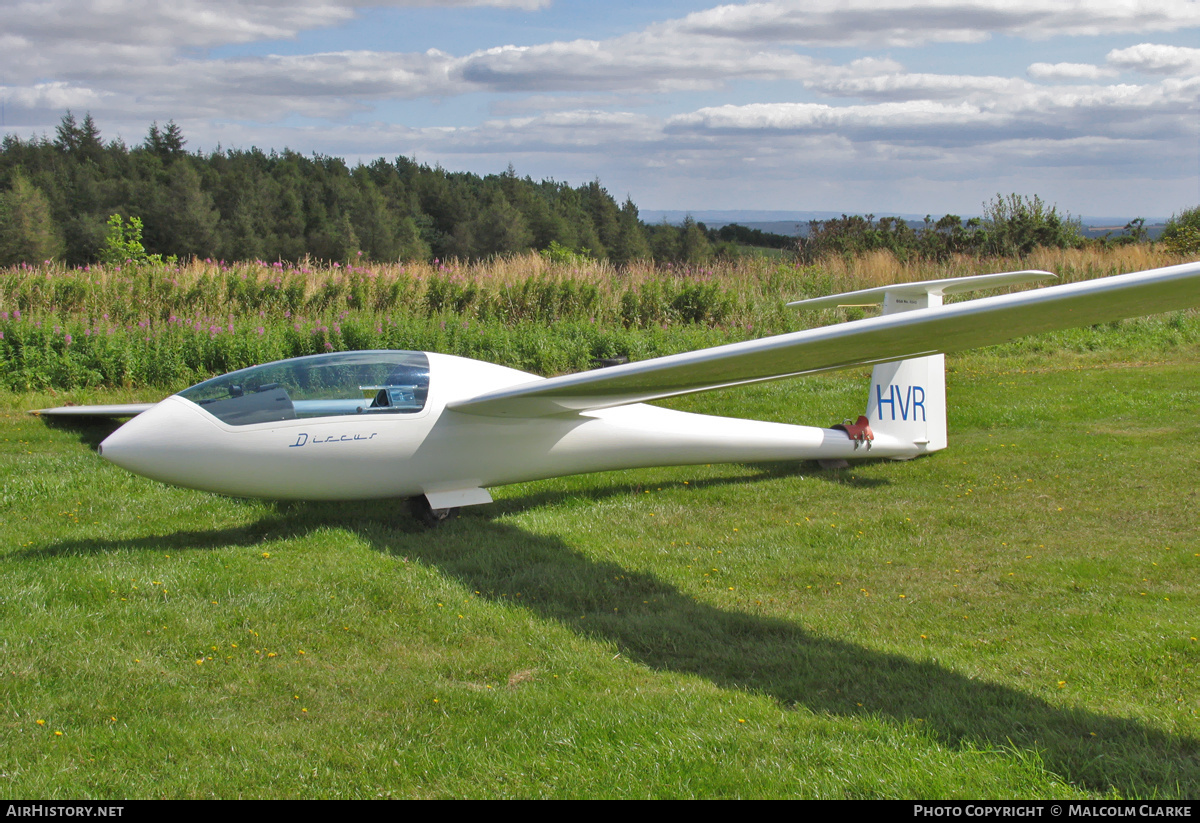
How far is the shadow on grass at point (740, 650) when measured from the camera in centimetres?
353

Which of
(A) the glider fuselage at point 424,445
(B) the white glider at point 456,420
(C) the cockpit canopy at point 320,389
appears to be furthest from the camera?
(C) the cockpit canopy at point 320,389

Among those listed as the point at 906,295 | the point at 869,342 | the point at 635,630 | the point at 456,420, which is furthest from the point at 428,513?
the point at 906,295

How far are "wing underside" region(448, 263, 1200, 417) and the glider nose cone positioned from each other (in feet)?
6.45

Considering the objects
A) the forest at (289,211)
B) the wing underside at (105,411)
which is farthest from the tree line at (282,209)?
the wing underside at (105,411)

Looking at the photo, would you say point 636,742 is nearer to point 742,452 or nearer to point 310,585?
point 310,585

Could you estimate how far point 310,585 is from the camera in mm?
5641

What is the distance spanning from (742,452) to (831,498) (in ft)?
3.03

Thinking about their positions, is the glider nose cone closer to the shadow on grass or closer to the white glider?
the white glider

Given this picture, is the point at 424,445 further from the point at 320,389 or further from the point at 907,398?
the point at 907,398

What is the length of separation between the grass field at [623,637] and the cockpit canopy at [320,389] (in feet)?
3.35

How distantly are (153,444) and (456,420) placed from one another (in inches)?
85.6

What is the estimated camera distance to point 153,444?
6.07 m

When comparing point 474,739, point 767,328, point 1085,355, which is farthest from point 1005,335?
point 1085,355

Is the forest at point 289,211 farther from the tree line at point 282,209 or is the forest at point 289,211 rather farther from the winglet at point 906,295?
the winglet at point 906,295
